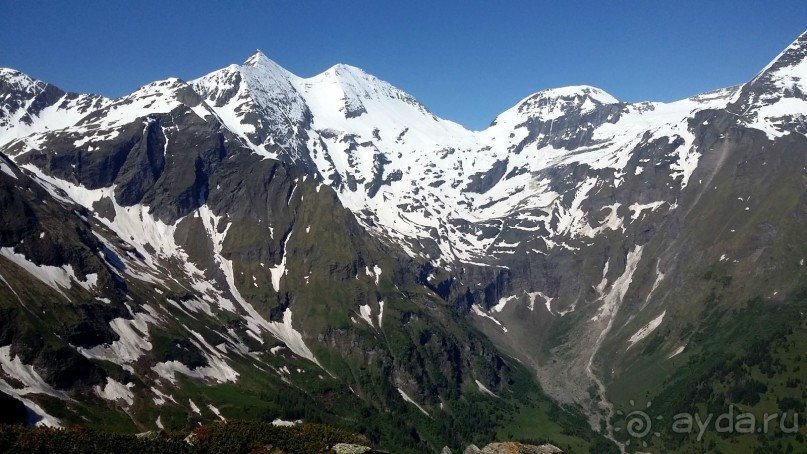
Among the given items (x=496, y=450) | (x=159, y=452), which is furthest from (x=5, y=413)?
(x=496, y=450)

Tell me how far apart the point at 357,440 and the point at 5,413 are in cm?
5267

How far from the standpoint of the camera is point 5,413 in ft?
307

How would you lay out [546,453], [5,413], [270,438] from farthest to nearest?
[5,413]
[270,438]
[546,453]

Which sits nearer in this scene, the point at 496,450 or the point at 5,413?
the point at 496,450

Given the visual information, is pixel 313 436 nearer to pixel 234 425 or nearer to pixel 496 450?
pixel 234 425

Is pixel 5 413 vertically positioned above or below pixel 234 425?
below

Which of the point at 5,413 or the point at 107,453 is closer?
the point at 107,453

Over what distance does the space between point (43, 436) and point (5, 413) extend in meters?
30.0

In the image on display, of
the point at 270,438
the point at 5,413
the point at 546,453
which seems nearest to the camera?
the point at 546,453

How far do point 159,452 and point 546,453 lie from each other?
3523 centimetres

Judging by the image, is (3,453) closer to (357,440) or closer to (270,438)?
(270,438)

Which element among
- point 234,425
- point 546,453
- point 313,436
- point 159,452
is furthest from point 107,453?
point 546,453

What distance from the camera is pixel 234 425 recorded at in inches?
2803

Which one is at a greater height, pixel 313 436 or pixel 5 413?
pixel 313 436
